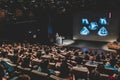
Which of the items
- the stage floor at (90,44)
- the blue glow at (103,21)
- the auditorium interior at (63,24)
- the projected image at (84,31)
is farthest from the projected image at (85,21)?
the stage floor at (90,44)

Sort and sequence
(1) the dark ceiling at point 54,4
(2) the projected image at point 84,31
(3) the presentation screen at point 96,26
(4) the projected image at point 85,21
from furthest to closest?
1. (2) the projected image at point 84,31
2. (4) the projected image at point 85,21
3. (3) the presentation screen at point 96,26
4. (1) the dark ceiling at point 54,4

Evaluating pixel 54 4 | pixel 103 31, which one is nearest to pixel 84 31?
pixel 103 31

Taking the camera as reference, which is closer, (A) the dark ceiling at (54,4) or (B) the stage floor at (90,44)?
(A) the dark ceiling at (54,4)

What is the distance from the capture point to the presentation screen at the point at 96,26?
2081 centimetres

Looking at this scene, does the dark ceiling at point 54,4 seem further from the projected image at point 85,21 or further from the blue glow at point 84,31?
the blue glow at point 84,31

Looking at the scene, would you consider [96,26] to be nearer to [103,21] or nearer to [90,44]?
[103,21]

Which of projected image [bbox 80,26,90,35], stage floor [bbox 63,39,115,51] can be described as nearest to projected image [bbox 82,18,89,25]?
projected image [bbox 80,26,90,35]

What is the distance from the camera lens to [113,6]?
1881cm

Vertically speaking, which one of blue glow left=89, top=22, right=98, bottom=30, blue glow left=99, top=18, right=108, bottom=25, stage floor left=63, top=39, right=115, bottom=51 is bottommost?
stage floor left=63, top=39, right=115, bottom=51

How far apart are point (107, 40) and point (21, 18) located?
26.1 ft

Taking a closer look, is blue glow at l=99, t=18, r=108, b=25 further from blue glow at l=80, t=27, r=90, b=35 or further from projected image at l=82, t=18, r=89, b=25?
blue glow at l=80, t=27, r=90, b=35

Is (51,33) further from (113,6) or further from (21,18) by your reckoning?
(113,6)

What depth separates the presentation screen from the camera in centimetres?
2081

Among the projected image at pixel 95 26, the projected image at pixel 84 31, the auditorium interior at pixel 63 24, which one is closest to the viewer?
the auditorium interior at pixel 63 24
